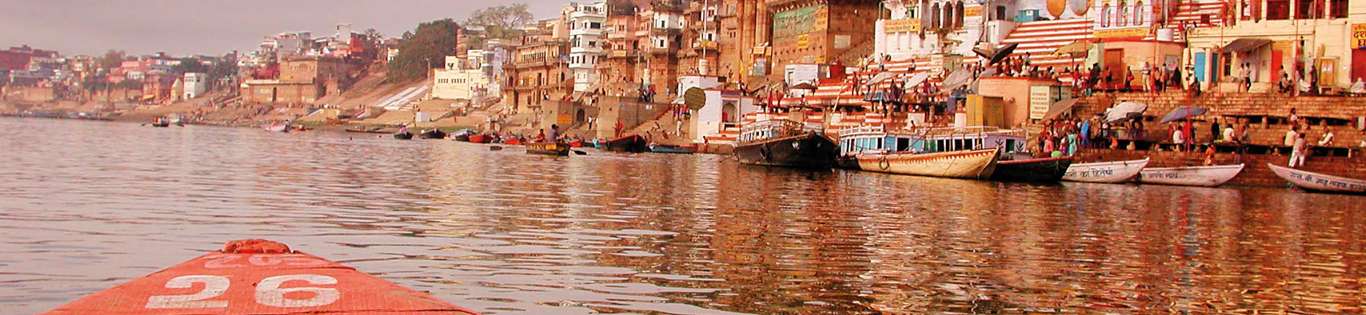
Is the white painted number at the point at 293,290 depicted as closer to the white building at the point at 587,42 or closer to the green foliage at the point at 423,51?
the white building at the point at 587,42

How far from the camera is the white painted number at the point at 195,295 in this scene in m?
6.21

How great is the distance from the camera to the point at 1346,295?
11758mm

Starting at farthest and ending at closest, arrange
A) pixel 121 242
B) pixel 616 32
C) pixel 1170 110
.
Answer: pixel 616 32, pixel 1170 110, pixel 121 242

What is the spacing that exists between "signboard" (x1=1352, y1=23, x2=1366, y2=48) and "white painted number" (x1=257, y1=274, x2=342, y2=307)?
Answer: 102 ft

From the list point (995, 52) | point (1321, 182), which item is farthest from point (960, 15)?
point (1321, 182)

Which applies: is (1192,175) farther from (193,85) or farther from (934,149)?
(193,85)

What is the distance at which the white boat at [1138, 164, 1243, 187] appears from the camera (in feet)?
97.9

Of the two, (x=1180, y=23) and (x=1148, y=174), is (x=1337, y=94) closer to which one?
(x=1148, y=174)

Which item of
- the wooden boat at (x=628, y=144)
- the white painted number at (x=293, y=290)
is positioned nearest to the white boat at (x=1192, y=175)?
the white painted number at (x=293, y=290)

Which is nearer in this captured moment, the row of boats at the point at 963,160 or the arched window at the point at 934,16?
the row of boats at the point at 963,160

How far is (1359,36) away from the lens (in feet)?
112

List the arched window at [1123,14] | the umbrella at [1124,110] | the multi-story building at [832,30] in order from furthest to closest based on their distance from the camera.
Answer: the multi-story building at [832,30], the arched window at [1123,14], the umbrella at [1124,110]

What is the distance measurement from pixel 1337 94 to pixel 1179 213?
1180cm

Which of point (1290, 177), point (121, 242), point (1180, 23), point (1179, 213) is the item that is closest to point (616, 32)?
point (1180, 23)
